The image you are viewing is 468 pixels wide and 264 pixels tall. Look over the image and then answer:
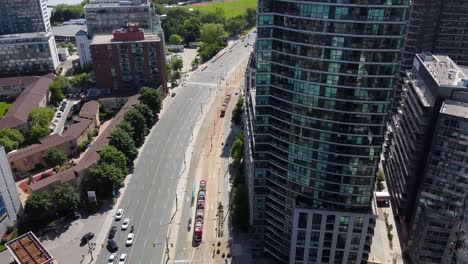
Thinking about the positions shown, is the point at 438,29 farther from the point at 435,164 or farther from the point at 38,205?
the point at 38,205

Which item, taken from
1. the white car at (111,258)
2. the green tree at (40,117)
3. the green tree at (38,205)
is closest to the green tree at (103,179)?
the green tree at (38,205)

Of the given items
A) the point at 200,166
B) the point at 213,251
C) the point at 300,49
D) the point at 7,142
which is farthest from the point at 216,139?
the point at 300,49

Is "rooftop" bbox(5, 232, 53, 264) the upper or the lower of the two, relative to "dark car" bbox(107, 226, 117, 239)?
upper

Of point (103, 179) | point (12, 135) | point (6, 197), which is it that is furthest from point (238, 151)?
point (12, 135)

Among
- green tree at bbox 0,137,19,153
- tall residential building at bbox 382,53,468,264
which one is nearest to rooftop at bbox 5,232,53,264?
green tree at bbox 0,137,19,153

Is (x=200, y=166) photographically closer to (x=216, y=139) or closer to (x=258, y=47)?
(x=216, y=139)

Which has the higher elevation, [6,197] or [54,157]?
[6,197]

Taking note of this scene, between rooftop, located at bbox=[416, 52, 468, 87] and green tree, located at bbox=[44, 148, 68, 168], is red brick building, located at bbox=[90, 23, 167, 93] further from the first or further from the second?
rooftop, located at bbox=[416, 52, 468, 87]
